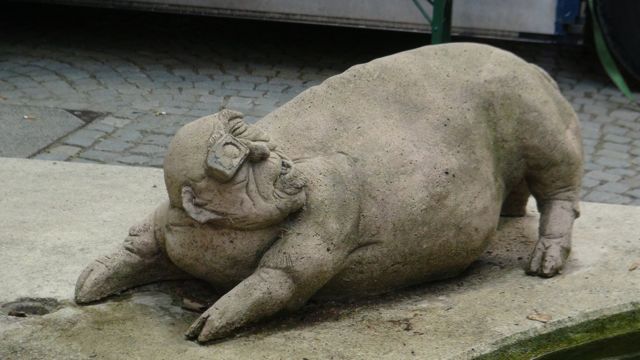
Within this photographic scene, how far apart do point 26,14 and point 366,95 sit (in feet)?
22.7

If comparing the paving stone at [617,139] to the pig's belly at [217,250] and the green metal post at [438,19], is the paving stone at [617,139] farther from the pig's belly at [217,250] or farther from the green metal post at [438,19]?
the pig's belly at [217,250]

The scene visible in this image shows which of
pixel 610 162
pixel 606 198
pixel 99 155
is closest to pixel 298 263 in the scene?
pixel 606 198

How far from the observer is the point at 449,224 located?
138 inches

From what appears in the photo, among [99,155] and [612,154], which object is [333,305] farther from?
[612,154]

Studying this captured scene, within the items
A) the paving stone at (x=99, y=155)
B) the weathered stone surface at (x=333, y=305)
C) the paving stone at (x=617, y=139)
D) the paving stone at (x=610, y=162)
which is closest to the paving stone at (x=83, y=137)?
the paving stone at (x=99, y=155)

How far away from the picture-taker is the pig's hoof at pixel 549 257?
145 inches

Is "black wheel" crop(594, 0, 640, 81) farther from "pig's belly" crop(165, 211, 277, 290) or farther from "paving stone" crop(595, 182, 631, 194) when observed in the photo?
"pig's belly" crop(165, 211, 277, 290)

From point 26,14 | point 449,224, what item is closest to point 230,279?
point 449,224

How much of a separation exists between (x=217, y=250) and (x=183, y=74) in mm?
5093

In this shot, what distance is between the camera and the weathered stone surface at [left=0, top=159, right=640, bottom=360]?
3.18 metres

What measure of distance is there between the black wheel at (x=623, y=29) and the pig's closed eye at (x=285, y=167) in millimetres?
5213

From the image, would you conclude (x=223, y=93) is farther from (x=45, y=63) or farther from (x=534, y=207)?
(x=534, y=207)

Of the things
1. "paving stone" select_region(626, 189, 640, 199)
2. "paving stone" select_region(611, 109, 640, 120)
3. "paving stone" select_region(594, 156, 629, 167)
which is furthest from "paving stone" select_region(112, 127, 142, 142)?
"paving stone" select_region(611, 109, 640, 120)

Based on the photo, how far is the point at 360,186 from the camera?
3.36 meters
